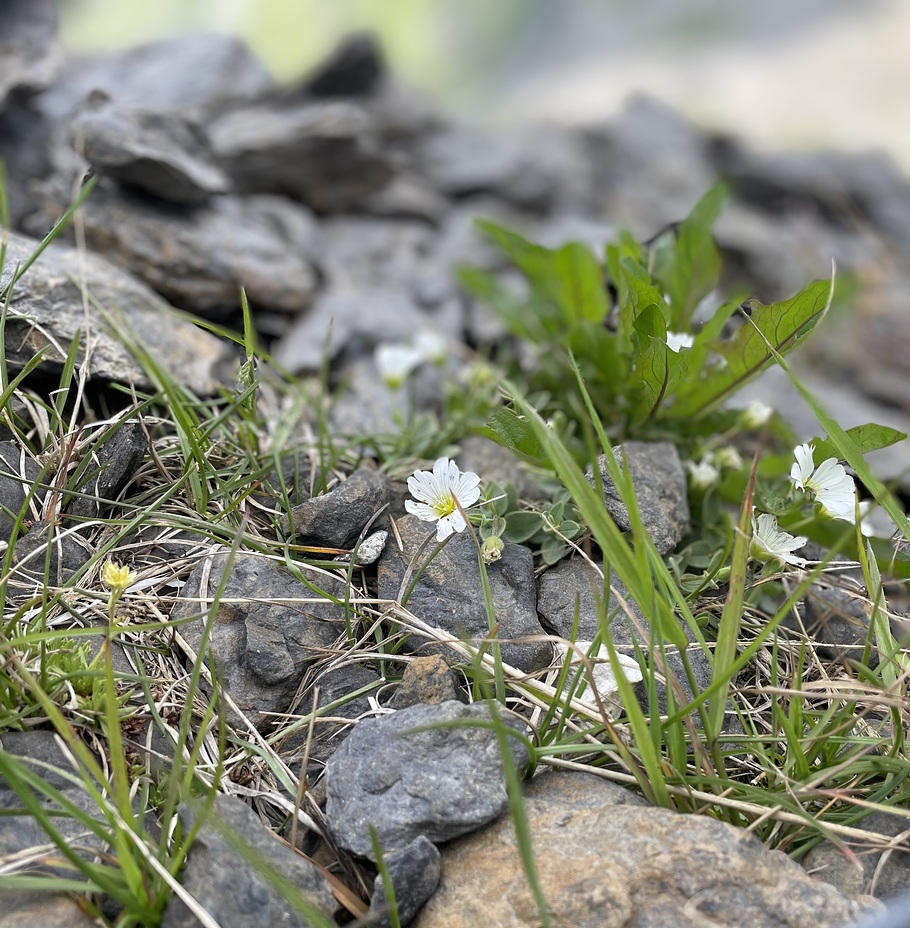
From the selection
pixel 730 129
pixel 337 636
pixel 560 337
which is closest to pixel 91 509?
pixel 337 636

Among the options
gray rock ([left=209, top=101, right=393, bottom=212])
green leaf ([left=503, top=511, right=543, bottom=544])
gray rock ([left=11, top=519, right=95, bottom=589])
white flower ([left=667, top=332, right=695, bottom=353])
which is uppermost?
gray rock ([left=209, top=101, right=393, bottom=212])

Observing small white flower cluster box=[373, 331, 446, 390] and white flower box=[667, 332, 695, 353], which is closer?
white flower box=[667, 332, 695, 353]

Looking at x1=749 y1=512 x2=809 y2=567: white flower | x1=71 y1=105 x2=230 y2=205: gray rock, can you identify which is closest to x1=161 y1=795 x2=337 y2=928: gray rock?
x1=749 y1=512 x2=809 y2=567: white flower

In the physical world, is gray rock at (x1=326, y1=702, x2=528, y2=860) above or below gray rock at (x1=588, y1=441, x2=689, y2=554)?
below

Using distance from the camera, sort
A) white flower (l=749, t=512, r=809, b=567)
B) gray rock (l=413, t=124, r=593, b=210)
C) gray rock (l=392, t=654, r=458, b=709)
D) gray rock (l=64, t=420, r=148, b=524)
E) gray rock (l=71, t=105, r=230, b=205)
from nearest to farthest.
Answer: gray rock (l=392, t=654, r=458, b=709) → white flower (l=749, t=512, r=809, b=567) → gray rock (l=64, t=420, r=148, b=524) → gray rock (l=71, t=105, r=230, b=205) → gray rock (l=413, t=124, r=593, b=210)

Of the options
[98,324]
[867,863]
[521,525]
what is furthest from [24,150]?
[867,863]

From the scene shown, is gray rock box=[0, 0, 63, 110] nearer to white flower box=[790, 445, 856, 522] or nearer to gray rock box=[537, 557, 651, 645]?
gray rock box=[537, 557, 651, 645]

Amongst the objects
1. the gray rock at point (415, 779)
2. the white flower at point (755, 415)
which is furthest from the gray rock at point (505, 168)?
the gray rock at point (415, 779)
